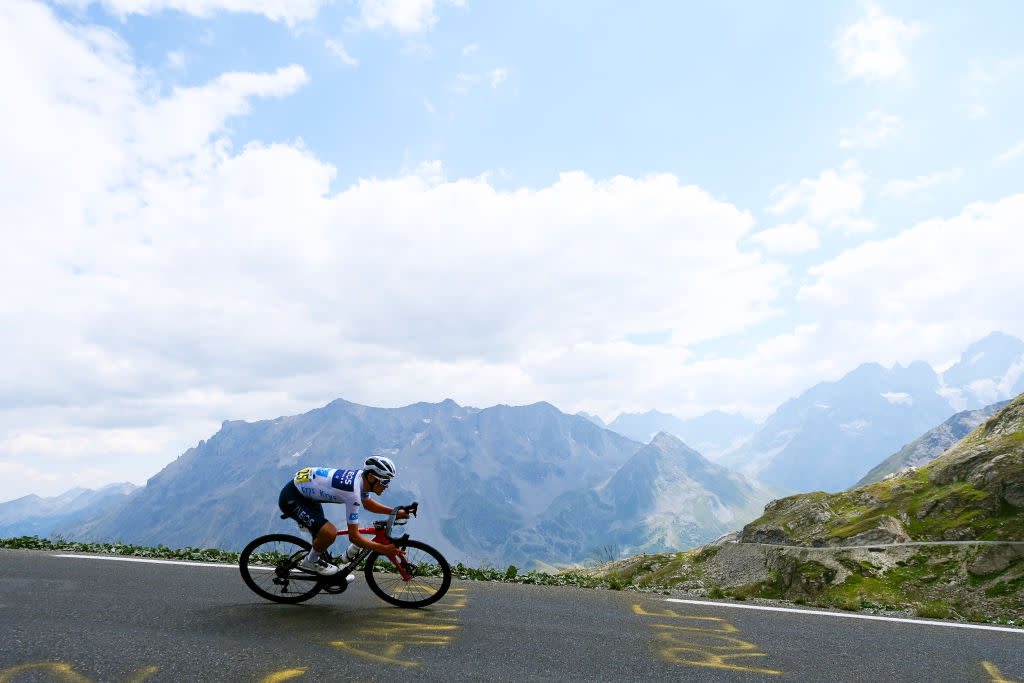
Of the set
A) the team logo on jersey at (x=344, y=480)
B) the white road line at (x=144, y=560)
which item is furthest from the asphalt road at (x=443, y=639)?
the team logo on jersey at (x=344, y=480)

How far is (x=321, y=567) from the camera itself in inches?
354

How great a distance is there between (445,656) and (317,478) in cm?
340

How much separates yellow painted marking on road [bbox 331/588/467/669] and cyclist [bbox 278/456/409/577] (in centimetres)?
97

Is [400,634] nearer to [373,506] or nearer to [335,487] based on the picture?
[373,506]

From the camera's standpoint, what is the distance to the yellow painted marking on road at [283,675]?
19.4 feet

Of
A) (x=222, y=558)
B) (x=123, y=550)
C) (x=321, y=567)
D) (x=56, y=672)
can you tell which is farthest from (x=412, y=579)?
(x=123, y=550)

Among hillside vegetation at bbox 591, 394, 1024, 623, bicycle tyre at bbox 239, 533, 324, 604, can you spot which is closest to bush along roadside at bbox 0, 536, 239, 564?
bicycle tyre at bbox 239, 533, 324, 604

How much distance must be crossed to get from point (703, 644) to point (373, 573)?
488 cm

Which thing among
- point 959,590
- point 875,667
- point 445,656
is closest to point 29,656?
point 445,656

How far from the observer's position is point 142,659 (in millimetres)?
6367

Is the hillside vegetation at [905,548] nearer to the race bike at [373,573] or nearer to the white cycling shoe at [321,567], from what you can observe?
the race bike at [373,573]

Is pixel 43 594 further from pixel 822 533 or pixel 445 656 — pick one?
pixel 822 533

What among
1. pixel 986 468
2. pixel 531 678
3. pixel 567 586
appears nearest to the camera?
pixel 531 678

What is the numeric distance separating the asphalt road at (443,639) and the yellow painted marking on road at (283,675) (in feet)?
0.08
